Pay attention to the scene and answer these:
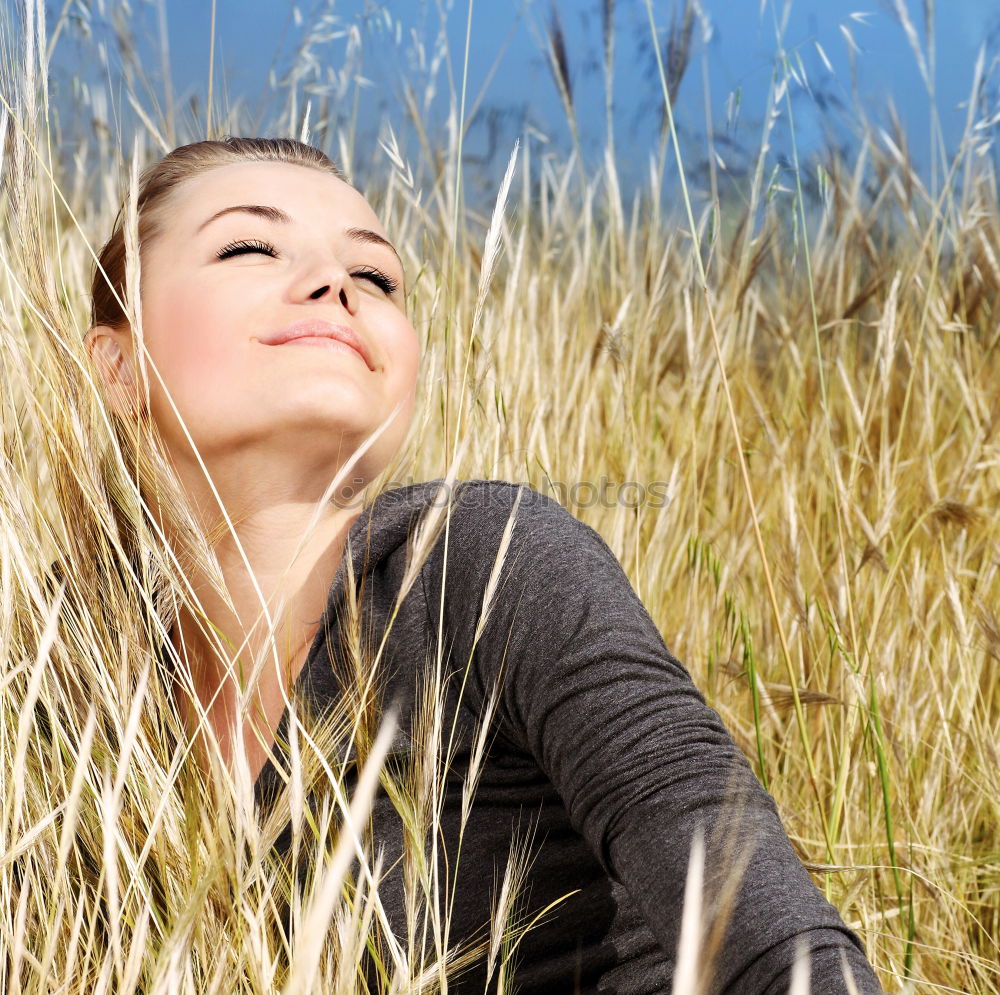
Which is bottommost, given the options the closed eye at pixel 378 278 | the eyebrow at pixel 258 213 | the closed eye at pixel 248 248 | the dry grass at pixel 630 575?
the dry grass at pixel 630 575

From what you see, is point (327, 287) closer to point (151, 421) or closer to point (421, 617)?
point (151, 421)

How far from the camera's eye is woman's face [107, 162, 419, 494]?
46.6 inches

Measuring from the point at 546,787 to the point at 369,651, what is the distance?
25 cm

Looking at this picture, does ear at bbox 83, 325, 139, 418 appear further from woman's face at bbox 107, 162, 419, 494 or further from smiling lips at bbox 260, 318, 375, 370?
smiling lips at bbox 260, 318, 375, 370

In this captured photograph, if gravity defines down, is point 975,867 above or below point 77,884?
below

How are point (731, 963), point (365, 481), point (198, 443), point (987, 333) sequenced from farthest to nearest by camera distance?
point (987, 333), point (365, 481), point (198, 443), point (731, 963)

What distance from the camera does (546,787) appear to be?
1.12 m

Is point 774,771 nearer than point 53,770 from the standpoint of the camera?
No

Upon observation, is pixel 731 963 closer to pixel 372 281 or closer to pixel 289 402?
pixel 289 402

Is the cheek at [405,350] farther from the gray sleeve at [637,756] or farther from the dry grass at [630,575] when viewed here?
the gray sleeve at [637,756]

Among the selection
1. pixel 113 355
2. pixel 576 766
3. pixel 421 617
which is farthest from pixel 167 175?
pixel 576 766

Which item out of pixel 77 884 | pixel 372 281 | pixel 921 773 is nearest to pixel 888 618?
pixel 921 773

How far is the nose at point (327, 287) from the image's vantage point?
1225 mm

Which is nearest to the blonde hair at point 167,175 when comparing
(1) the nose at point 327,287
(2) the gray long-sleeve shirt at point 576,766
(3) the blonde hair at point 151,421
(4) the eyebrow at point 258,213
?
(3) the blonde hair at point 151,421
